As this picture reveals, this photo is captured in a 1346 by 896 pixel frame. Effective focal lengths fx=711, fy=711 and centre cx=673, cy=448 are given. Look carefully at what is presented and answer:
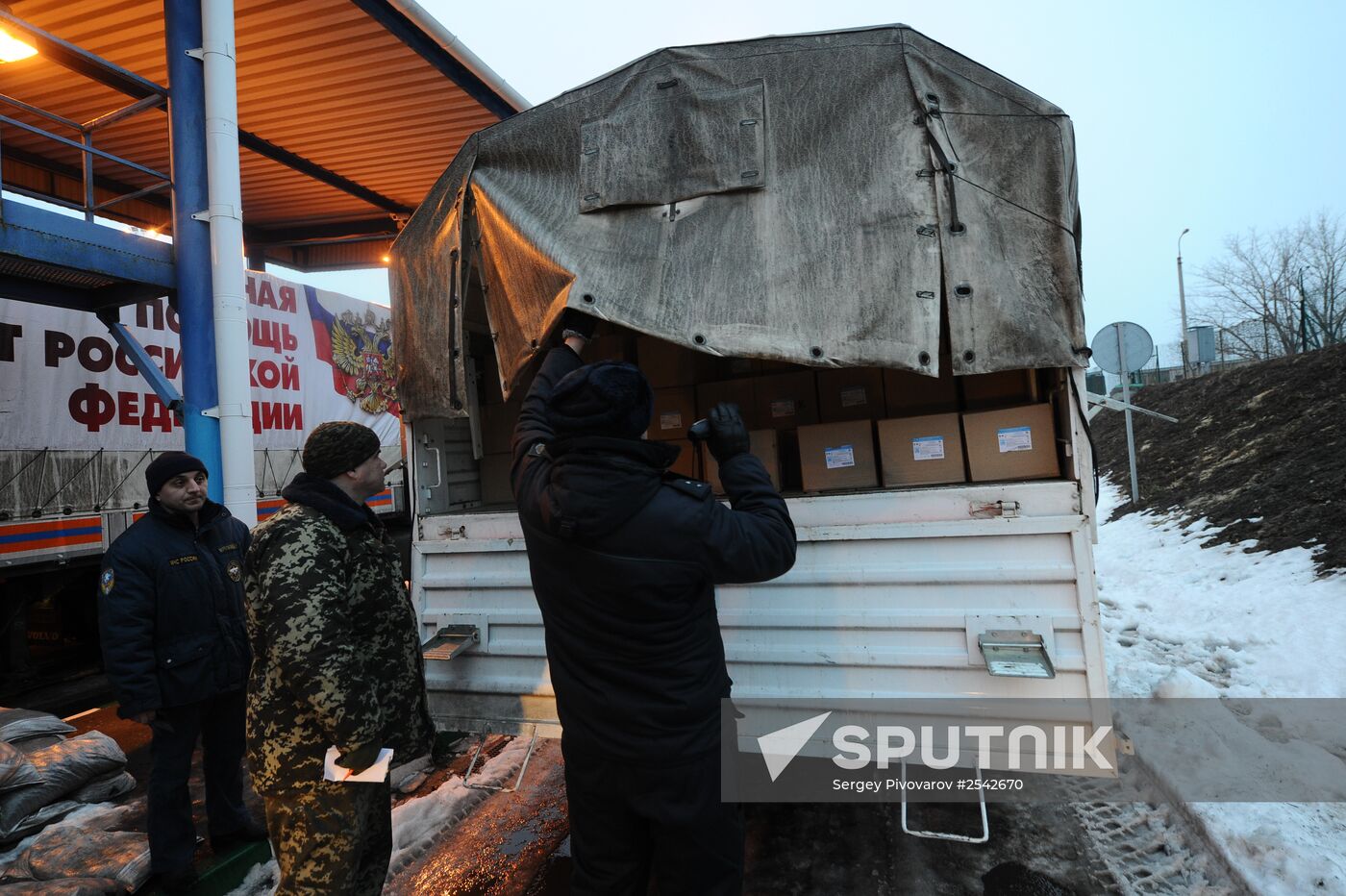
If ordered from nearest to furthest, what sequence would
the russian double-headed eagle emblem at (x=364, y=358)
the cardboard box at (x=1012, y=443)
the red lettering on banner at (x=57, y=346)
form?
the cardboard box at (x=1012, y=443) → the red lettering on banner at (x=57, y=346) → the russian double-headed eagle emblem at (x=364, y=358)

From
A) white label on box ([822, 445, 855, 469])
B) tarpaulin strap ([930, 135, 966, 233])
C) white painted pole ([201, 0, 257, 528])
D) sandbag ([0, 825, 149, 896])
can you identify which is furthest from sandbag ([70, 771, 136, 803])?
tarpaulin strap ([930, 135, 966, 233])

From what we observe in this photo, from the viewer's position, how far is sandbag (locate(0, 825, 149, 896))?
2.92 meters

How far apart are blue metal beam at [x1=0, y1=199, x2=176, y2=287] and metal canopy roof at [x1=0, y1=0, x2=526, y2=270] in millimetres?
1220

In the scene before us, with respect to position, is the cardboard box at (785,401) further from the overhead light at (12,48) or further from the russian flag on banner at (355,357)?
the russian flag on banner at (355,357)

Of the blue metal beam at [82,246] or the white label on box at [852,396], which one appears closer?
the white label on box at [852,396]

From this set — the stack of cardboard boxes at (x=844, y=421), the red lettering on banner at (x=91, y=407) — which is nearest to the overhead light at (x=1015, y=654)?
the stack of cardboard boxes at (x=844, y=421)

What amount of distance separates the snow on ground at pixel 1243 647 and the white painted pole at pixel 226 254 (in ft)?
18.6

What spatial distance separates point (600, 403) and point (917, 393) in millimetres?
2039

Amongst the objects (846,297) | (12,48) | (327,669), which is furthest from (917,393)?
(12,48)

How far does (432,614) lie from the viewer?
3234 mm

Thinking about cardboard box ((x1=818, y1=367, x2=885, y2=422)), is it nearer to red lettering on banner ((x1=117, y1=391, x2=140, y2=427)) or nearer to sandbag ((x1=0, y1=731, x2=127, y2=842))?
sandbag ((x1=0, y1=731, x2=127, y2=842))

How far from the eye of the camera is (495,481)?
4023 millimetres

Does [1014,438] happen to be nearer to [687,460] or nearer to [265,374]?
[687,460]

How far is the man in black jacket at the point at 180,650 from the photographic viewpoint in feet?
9.50
